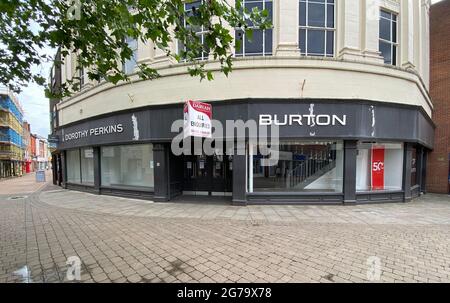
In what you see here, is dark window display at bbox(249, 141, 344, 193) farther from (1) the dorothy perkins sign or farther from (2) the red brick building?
(2) the red brick building

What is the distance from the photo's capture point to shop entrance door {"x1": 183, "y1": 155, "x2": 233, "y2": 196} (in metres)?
10.6

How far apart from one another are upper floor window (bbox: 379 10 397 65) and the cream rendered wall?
24 cm

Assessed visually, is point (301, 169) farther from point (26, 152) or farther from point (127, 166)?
point (26, 152)

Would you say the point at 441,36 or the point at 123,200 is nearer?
the point at 123,200

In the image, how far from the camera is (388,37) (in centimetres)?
1023

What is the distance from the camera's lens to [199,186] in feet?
35.5

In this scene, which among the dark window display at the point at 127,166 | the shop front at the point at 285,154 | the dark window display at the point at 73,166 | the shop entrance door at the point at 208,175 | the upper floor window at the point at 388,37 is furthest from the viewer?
the dark window display at the point at 73,166

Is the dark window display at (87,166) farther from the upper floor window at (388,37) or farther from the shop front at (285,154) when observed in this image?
the upper floor window at (388,37)

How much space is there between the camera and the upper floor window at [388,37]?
10062 mm

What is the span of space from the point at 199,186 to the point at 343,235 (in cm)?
679

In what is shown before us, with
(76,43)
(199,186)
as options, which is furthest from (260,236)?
(199,186)

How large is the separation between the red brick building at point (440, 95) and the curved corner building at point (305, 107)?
384 centimetres

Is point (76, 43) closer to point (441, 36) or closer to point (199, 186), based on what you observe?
point (199, 186)

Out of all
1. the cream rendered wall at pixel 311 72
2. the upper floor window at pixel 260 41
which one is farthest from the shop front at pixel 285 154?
the upper floor window at pixel 260 41
